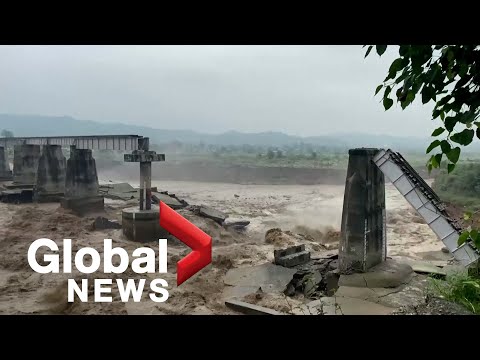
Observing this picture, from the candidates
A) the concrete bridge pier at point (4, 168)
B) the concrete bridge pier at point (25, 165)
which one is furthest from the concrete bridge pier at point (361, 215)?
the concrete bridge pier at point (4, 168)

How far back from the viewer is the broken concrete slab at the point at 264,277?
1642cm

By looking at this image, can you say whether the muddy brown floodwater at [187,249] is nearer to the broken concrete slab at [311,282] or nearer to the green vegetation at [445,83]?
the broken concrete slab at [311,282]

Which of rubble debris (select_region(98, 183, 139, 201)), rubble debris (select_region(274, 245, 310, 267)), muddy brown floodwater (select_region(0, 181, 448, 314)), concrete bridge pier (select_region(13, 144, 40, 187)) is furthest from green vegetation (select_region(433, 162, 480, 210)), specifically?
concrete bridge pier (select_region(13, 144, 40, 187))

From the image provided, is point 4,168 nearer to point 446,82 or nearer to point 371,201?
point 371,201

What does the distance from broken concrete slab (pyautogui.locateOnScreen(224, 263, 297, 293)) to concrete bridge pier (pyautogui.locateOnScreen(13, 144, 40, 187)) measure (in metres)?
32.8

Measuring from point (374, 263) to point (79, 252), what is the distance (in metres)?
16.4

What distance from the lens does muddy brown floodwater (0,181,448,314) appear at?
1611cm

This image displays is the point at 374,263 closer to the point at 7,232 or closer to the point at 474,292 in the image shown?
the point at 474,292

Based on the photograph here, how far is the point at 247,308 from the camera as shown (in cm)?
1406

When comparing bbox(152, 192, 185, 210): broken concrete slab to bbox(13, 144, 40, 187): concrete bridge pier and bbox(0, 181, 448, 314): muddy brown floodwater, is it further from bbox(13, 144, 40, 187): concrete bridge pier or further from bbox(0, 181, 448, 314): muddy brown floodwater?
bbox(13, 144, 40, 187): concrete bridge pier

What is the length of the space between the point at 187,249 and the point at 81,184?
1302 cm

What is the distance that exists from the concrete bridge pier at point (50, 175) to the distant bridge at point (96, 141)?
1117 mm

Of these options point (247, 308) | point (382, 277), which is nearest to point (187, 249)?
point (247, 308)

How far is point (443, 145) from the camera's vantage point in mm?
2736
